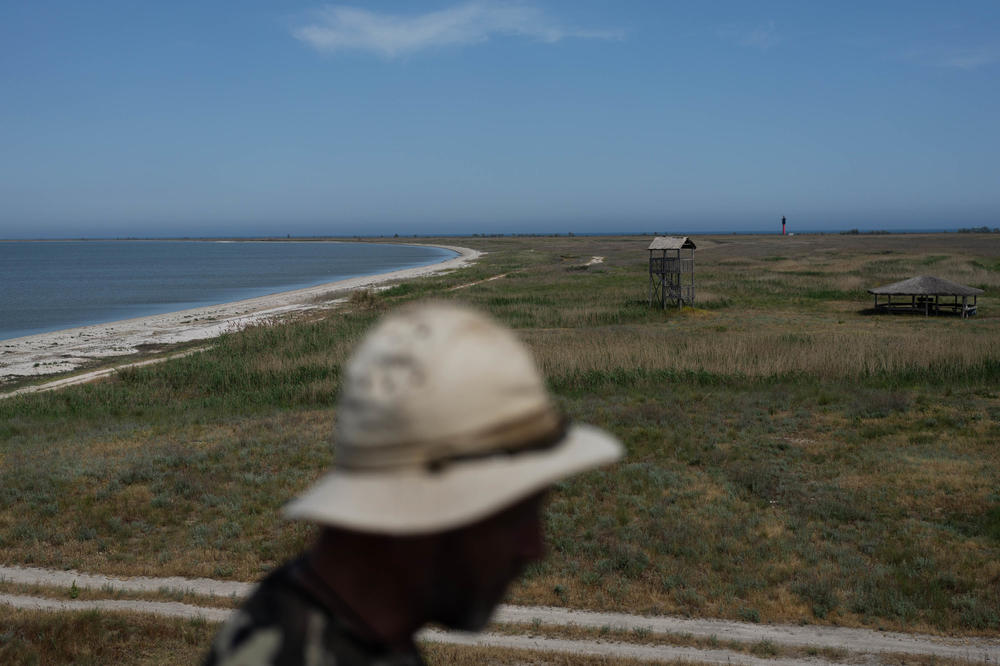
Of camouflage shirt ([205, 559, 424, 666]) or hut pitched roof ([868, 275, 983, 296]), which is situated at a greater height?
camouflage shirt ([205, 559, 424, 666])

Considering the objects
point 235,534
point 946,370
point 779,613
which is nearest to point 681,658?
point 779,613

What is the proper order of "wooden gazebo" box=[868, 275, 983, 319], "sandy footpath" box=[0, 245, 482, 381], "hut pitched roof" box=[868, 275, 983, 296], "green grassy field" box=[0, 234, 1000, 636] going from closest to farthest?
1. "green grassy field" box=[0, 234, 1000, 636]
2. "sandy footpath" box=[0, 245, 482, 381]
3. "hut pitched roof" box=[868, 275, 983, 296]
4. "wooden gazebo" box=[868, 275, 983, 319]

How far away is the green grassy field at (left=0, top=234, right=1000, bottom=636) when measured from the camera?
8445mm

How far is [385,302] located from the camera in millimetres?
44656

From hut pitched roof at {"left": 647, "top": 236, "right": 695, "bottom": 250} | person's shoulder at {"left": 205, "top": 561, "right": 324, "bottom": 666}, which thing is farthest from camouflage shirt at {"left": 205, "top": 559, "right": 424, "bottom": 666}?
hut pitched roof at {"left": 647, "top": 236, "right": 695, "bottom": 250}

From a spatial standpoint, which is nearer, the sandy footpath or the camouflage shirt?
the camouflage shirt

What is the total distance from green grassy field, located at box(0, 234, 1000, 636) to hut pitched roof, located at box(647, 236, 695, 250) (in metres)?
13.1

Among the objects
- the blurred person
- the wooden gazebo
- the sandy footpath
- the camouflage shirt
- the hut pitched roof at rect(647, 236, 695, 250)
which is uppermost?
the hut pitched roof at rect(647, 236, 695, 250)

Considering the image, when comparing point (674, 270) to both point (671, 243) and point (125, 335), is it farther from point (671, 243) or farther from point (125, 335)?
point (125, 335)

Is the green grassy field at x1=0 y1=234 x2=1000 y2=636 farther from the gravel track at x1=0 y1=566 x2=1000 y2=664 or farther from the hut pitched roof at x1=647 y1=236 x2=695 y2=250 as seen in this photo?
the hut pitched roof at x1=647 y1=236 x2=695 y2=250

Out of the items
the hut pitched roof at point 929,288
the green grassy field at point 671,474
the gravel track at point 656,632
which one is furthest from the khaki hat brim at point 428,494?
the hut pitched roof at point 929,288

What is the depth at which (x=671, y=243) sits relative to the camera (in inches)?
1476

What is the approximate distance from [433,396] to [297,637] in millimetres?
442

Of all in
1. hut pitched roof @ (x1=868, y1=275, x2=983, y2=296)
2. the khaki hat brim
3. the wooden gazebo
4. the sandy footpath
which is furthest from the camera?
the wooden gazebo
